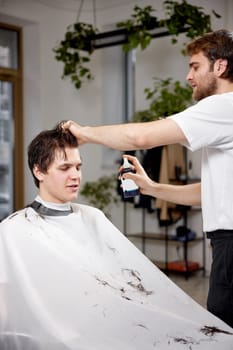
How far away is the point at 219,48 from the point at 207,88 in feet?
0.44

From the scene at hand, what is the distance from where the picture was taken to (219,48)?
1684mm

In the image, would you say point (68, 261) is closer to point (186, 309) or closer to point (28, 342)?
point (28, 342)

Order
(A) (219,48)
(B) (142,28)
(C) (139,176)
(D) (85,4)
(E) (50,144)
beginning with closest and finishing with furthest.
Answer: (A) (219,48) < (E) (50,144) < (C) (139,176) < (B) (142,28) < (D) (85,4)

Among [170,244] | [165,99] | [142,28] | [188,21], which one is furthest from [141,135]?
[170,244]

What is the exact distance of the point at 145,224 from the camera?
5.15 meters

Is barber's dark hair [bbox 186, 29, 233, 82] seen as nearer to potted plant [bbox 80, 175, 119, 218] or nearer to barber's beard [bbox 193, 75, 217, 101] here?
barber's beard [bbox 193, 75, 217, 101]

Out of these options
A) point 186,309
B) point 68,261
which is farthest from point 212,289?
point 68,261

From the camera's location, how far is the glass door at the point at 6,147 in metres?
4.96

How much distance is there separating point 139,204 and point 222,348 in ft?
10.8

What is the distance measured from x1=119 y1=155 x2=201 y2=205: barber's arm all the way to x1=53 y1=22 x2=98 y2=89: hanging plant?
294 cm

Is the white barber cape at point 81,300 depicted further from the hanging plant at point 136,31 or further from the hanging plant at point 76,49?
the hanging plant at point 76,49

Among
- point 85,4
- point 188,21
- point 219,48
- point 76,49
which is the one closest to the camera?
point 219,48

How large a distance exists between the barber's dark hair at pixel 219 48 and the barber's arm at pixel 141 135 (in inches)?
10.9

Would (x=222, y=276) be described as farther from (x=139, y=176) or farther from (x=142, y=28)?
(x=142, y=28)
